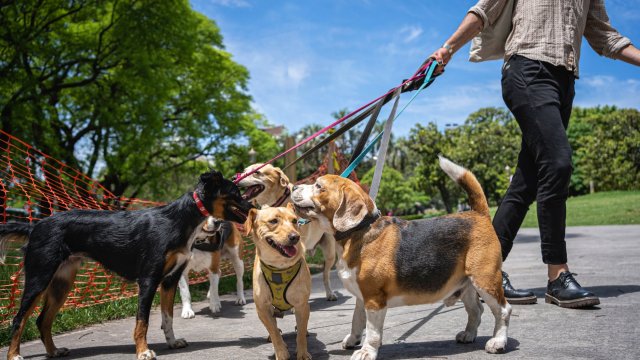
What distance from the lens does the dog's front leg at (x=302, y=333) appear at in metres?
3.22

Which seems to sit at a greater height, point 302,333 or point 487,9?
point 487,9

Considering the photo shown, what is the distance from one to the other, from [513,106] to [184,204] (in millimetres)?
2938

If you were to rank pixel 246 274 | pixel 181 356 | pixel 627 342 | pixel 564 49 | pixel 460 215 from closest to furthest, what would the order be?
pixel 627 342, pixel 460 215, pixel 181 356, pixel 564 49, pixel 246 274

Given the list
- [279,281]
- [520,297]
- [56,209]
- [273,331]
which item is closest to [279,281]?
[279,281]

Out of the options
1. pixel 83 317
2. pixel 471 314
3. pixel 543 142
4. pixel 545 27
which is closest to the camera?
pixel 471 314

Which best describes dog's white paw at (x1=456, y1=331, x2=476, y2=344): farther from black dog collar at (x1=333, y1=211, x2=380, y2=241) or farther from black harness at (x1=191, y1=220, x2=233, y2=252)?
black harness at (x1=191, y1=220, x2=233, y2=252)

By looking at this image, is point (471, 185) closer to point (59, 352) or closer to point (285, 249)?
point (285, 249)

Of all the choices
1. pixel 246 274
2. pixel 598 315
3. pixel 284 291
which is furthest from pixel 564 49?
pixel 246 274

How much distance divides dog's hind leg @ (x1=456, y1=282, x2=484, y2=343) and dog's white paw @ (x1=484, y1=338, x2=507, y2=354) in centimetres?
28

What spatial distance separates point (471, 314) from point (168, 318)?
93.6 inches

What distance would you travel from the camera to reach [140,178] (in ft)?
74.7

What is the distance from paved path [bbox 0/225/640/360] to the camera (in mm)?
3121

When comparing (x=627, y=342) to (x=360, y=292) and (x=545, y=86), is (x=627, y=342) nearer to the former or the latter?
(x=360, y=292)

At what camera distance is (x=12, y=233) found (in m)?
3.83
